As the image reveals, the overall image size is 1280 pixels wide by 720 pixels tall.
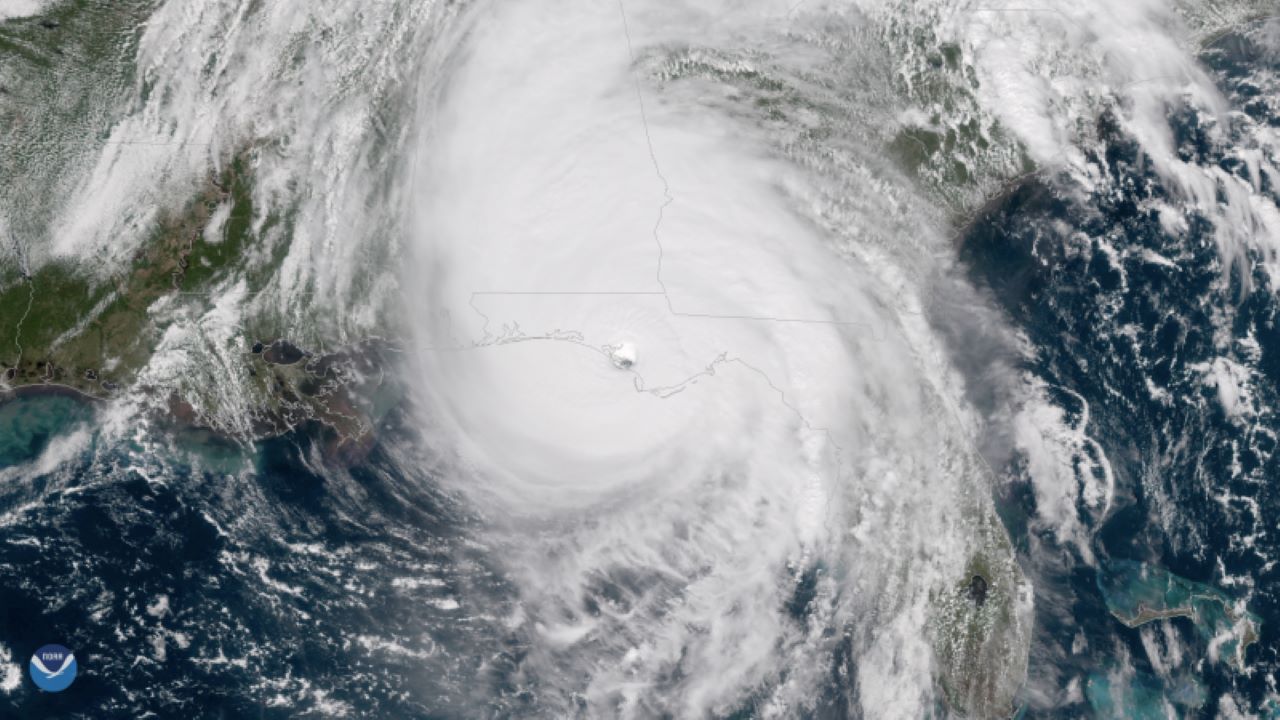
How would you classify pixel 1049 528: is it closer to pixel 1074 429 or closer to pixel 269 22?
pixel 1074 429

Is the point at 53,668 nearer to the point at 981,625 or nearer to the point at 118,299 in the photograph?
the point at 118,299

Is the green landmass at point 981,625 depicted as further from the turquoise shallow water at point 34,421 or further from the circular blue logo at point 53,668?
the turquoise shallow water at point 34,421

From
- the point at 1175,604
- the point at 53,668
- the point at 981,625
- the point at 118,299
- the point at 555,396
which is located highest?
the point at 118,299

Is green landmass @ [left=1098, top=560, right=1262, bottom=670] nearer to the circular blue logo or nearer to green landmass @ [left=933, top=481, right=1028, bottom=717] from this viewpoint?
green landmass @ [left=933, top=481, right=1028, bottom=717]

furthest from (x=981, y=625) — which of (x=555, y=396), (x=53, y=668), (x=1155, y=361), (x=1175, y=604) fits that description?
(x=53, y=668)

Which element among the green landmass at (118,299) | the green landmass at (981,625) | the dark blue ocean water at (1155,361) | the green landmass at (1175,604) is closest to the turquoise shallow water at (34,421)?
the green landmass at (118,299)

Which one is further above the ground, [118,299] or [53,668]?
[118,299]

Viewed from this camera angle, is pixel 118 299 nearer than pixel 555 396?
No
